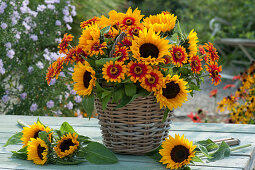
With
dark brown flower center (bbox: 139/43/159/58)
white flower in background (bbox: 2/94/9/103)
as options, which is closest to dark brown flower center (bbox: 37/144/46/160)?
dark brown flower center (bbox: 139/43/159/58)

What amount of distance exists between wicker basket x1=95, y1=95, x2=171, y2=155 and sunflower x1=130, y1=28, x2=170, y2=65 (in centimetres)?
15

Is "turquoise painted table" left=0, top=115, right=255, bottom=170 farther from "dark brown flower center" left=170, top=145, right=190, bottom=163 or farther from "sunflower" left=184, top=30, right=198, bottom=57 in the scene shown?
"sunflower" left=184, top=30, right=198, bottom=57

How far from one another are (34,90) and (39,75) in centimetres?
15

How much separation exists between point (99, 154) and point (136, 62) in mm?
344

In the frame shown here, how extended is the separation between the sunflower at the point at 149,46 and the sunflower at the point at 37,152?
43 centimetres

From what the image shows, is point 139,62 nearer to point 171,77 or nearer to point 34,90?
point 171,77

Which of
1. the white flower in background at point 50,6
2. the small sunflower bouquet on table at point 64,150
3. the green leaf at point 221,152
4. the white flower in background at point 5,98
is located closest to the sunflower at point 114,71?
the small sunflower bouquet on table at point 64,150

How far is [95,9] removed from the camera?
402cm

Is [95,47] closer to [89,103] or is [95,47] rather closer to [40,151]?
[89,103]

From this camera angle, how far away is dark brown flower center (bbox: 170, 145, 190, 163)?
129 centimetres

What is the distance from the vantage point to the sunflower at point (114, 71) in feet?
4.22

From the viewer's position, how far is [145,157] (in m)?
1.46

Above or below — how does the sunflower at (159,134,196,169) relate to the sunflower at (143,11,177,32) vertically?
below

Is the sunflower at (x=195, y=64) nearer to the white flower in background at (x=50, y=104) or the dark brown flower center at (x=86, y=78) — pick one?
the dark brown flower center at (x=86, y=78)
